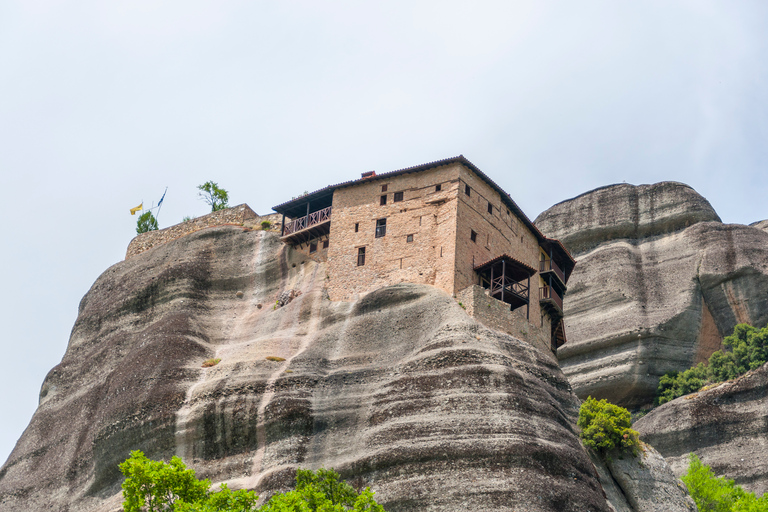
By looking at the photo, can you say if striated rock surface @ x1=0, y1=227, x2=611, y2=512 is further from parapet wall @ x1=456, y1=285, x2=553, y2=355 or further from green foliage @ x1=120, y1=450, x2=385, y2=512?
green foliage @ x1=120, y1=450, x2=385, y2=512

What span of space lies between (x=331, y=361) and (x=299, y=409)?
12.9 ft

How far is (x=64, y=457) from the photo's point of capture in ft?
157

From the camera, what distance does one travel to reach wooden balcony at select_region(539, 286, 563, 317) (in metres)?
55.2

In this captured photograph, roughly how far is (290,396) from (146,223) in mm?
30183

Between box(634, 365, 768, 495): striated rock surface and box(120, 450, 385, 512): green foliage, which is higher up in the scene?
box(634, 365, 768, 495): striated rock surface

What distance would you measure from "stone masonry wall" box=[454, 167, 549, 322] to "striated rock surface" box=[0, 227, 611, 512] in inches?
135

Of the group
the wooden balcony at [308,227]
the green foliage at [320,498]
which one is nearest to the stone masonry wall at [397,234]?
the wooden balcony at [308,227]

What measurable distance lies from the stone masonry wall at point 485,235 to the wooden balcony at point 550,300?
0.62 m

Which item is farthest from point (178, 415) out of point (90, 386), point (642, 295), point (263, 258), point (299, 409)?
point (642, 295)

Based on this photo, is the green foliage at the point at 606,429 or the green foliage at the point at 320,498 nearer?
the green foliage at the point at 320,498

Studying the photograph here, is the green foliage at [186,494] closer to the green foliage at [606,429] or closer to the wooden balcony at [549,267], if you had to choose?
the green foliage at [606,429]

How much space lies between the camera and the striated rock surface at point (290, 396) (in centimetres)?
3578

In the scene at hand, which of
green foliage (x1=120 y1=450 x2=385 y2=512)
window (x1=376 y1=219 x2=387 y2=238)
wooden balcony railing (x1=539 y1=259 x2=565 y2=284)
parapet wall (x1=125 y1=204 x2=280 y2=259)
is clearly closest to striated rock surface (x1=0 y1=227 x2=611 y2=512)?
parapet wall (x1=125 y1=204 x2=280 y2=259)

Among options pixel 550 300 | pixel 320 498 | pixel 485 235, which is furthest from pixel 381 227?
pixel 320 498
